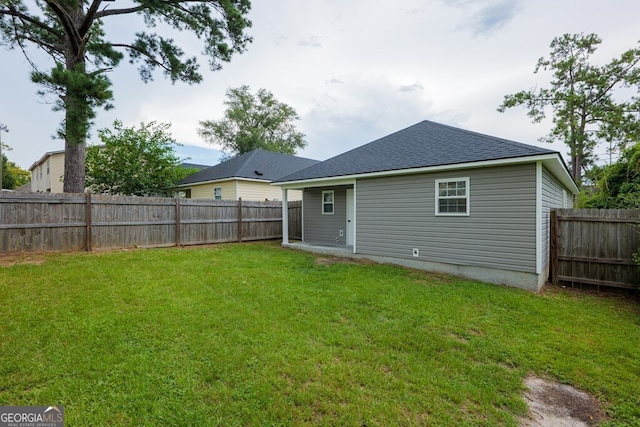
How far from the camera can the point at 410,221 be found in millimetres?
8023

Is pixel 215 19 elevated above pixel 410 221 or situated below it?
above

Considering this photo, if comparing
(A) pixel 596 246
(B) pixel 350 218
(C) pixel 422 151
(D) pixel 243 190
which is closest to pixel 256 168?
(D) pixel 243 190

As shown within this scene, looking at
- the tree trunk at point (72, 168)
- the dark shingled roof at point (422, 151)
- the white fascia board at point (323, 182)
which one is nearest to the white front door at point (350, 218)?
the white fascia board at point (323, 182)

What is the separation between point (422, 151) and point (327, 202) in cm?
432

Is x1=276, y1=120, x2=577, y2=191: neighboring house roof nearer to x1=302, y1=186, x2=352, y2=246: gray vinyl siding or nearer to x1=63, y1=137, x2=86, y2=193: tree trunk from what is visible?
x1=302, y1=186, x2=352, y2=246: gray vinyl siding

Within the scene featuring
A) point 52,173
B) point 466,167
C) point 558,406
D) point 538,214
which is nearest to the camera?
point 558,406

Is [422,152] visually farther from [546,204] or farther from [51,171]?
[51,171]

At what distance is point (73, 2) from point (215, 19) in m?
4.36

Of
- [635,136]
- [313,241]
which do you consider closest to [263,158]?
[313,241]

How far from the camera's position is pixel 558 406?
2.67m

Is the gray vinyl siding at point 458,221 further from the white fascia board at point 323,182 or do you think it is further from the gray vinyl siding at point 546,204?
the gray vinyl siding at point 546,204

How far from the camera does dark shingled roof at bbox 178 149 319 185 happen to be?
52.8 ft

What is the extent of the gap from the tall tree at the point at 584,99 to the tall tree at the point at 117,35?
68.3 ft

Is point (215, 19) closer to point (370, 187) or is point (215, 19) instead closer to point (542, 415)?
point (370, 187)
